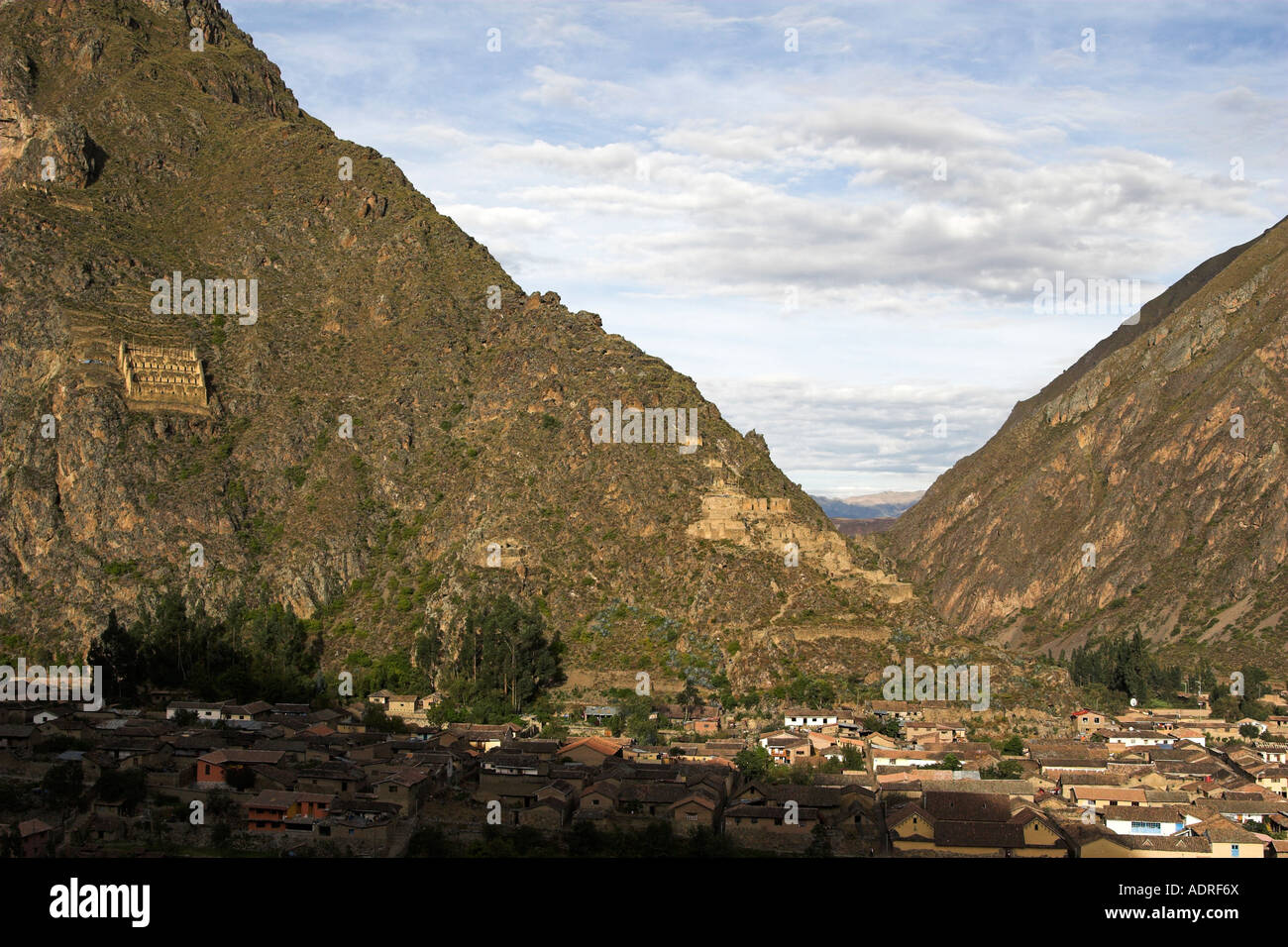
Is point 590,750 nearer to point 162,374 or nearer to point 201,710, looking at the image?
point 201,710

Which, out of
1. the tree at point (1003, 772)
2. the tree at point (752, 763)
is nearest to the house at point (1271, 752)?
the tree at point (1003, 772)

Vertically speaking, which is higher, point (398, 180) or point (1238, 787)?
point (398, 180)

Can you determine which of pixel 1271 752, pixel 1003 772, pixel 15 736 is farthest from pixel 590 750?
pixel 1271 752

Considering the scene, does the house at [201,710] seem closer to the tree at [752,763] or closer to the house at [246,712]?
the house at [246,712]

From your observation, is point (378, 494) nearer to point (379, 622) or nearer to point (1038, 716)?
point (379, 622)

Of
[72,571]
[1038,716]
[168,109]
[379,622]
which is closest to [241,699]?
[379,622]

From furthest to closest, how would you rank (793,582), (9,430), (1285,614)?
(1285,614) → (9,430) → (793,582)
